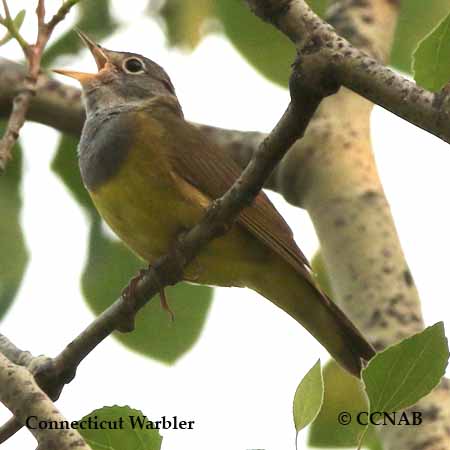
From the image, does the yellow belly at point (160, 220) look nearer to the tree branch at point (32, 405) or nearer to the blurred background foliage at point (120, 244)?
the blurred background foliage at point (120, 244)

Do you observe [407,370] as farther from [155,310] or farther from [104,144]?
[104,144]

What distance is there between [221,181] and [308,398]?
1.99m

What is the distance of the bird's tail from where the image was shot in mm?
4606

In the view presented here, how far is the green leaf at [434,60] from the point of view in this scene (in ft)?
8.60

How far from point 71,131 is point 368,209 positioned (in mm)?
1797

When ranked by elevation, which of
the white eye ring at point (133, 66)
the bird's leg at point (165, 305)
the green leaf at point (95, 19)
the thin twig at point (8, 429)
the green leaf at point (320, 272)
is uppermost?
the white eye ring at point (133, 66)

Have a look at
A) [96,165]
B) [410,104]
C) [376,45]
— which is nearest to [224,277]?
[96,165]

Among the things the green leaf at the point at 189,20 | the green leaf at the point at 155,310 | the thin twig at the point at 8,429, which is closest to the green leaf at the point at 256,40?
the green leaf at the point at 189,20

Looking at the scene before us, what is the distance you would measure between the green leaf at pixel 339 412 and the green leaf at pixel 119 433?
1.01m

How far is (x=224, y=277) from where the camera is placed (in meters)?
4.80

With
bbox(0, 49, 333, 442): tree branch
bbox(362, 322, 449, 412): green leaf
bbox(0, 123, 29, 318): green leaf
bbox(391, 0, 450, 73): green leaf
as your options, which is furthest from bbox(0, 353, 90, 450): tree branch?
bbox(391, 0, 450, 73): green leaf

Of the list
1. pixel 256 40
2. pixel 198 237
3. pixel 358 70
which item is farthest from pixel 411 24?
pixel 358 70

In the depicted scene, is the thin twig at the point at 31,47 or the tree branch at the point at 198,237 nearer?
the tree branch at the point at 198,237

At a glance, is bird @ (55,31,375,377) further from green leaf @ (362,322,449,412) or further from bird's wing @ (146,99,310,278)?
green leaf @ (362,322,449,412)
